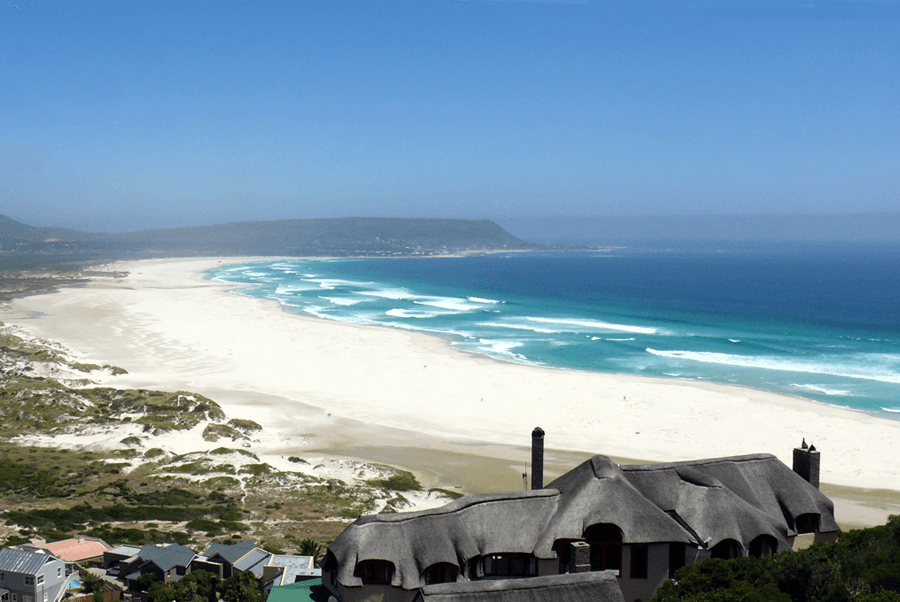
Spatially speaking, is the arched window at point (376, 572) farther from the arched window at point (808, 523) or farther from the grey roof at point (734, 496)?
the arched window at point (808, 523)

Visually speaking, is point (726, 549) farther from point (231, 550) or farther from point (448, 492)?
point (448, 492)

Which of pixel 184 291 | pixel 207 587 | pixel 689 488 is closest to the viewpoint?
pixel 689 488

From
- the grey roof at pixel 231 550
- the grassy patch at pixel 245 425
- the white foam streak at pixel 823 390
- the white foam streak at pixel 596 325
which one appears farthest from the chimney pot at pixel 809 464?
the white foam streak at pixel 596 325

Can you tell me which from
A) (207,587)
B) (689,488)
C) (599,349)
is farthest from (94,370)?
(689,488)

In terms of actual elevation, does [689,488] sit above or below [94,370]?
above

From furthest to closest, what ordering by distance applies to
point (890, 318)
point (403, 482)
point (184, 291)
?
point (184, 291) → point (890, 318) → point (403, 482)

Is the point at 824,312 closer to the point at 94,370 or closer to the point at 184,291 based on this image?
the point at 94,370

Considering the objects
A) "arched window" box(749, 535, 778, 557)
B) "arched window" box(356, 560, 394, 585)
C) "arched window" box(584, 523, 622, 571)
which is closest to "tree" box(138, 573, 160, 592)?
"arched window" box(356, 560, 394, 585)
